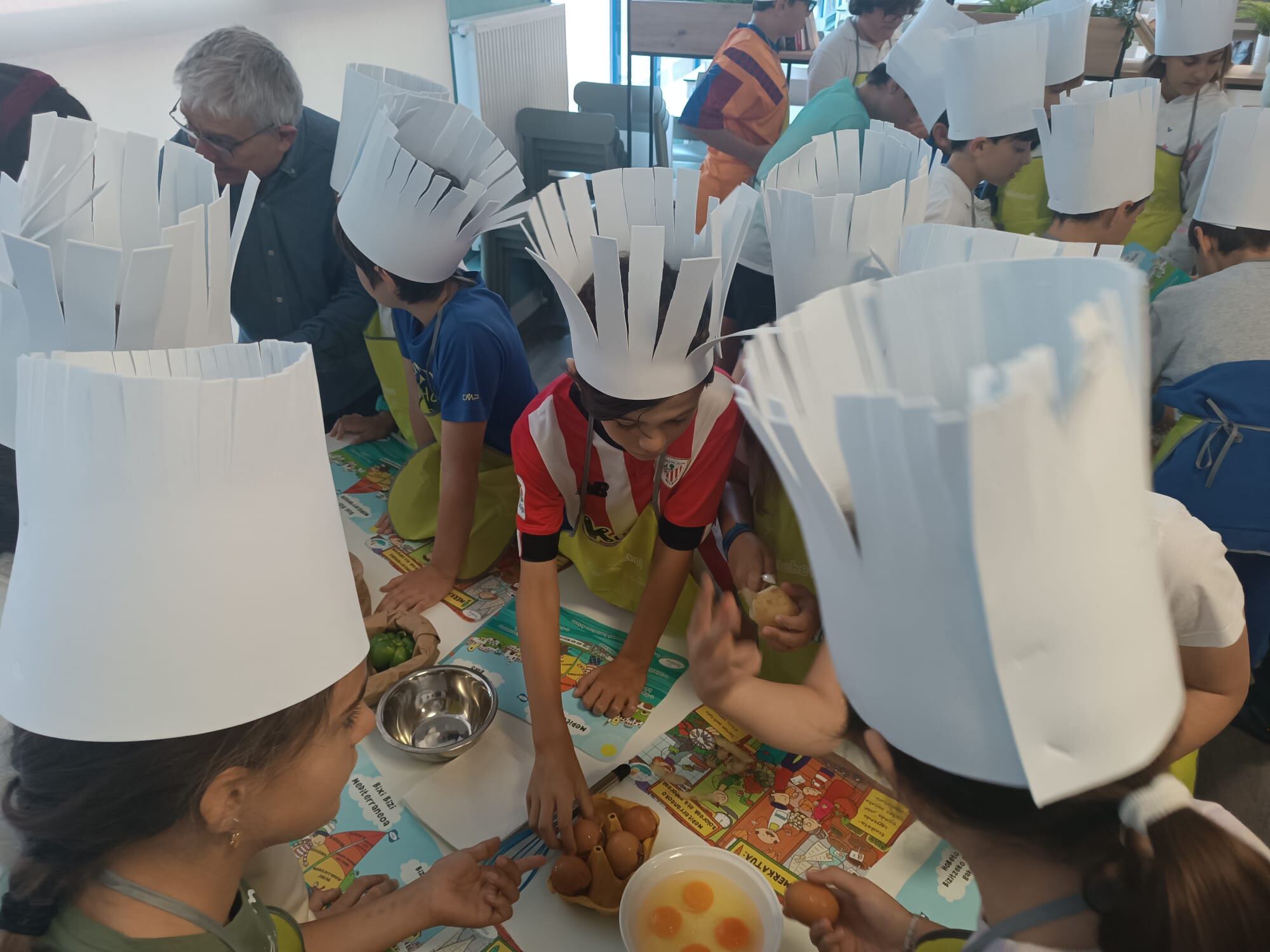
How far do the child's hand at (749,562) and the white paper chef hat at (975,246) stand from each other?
43 cm

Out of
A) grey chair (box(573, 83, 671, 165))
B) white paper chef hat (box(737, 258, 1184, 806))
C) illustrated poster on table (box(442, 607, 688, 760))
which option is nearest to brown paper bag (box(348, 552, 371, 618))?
illustrated poster on table (box(442, 607, 688, 760))

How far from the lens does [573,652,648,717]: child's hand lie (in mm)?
1088

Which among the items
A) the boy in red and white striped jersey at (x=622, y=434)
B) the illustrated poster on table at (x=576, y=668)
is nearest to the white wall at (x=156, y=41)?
the boy in red and white striped jersey at (x=622, y=434)

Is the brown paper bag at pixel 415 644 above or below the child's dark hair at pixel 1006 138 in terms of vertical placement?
below

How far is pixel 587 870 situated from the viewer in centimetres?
85

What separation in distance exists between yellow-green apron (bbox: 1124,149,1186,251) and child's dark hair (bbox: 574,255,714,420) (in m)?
1.90

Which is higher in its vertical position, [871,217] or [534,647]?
[871,217]

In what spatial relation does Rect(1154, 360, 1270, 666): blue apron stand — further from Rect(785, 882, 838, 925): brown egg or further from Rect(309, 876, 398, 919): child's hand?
Rect(309, 876, 398, 919): child's hand

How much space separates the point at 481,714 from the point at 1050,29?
88.6 inches

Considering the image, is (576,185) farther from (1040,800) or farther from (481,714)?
(1040,800)

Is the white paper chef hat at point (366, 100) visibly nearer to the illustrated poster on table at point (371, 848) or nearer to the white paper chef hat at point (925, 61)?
the illustrated poster on table at point (371, 848)

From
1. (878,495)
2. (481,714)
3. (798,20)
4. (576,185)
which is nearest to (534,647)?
(481,714)

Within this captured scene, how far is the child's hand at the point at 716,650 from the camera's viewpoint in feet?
2.55

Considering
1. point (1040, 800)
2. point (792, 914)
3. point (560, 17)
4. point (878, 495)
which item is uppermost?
point (560, 17)
